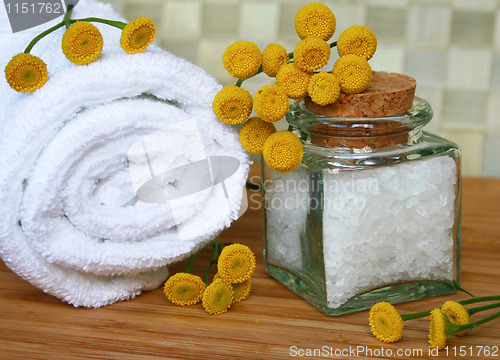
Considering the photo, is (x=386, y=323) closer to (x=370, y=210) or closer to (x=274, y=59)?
(x=370, y=210)

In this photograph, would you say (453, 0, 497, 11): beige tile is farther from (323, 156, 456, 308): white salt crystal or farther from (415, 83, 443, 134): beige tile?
(323, 156, 456, 308): white salt crystal

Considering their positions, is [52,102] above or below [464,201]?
above

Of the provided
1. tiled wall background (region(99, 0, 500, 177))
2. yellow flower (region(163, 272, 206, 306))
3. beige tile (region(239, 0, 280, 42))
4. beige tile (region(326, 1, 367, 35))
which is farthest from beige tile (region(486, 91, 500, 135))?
yellow flower (region(163, 272, 206, 306))

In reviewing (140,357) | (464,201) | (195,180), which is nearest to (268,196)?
(195,180)

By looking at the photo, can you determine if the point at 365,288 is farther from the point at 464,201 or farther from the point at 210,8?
the point at 210,8

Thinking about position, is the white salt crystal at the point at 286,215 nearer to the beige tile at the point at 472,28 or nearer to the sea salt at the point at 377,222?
the sea salt at the point at 377,222

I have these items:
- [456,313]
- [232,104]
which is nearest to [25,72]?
[232,104]
